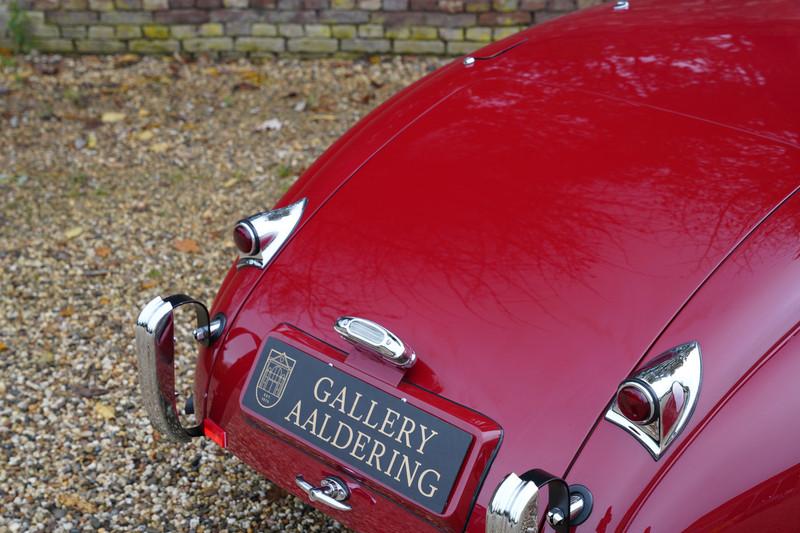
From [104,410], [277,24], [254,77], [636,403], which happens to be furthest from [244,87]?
[636,403]

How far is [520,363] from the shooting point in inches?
77.6

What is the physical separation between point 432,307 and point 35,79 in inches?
165

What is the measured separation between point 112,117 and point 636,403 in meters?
4.08

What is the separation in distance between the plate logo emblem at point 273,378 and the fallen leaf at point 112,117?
11.0 ft

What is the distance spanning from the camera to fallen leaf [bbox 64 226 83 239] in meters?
4.17

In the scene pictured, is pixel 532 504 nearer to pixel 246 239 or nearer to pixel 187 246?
pixel 246 239

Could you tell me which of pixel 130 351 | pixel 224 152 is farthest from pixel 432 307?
pixel 224 152

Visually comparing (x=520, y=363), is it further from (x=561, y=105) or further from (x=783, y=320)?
(x=561, y=105)

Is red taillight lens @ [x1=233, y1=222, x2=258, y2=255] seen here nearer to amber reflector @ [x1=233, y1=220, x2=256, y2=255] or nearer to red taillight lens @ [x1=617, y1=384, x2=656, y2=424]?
amber reflector @ [x1=233, y1=220, x2=256, y2=255]

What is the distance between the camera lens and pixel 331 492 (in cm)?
212

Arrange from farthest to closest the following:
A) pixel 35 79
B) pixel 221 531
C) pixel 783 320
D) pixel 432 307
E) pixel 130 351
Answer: pixel 35 79 < pixel 130 351 < pixel 221 531 < pixel 432 307 < pixel 783 320

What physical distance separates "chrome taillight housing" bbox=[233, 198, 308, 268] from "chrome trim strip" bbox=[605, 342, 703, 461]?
977mm

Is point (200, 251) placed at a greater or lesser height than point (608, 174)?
lesser

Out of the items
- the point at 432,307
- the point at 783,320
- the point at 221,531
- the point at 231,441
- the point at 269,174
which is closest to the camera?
the point at 783,320
